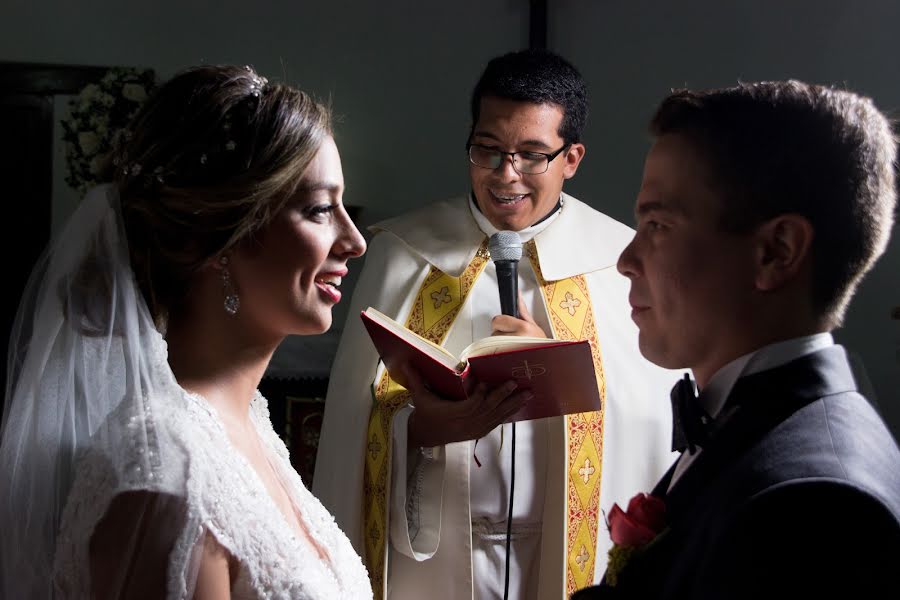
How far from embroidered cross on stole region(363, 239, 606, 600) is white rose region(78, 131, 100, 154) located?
278 centimetres

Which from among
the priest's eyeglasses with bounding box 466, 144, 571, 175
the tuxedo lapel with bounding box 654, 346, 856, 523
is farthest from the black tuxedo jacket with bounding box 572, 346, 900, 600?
the priest's eyeglasses with bounding box 466, 144, 571, 175

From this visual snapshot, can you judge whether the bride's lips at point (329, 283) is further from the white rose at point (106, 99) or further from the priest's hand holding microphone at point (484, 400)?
the white rose at point (106, 99)

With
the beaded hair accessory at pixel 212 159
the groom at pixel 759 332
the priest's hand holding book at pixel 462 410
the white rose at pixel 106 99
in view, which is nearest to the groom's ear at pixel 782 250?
the groom at pixel 759 332

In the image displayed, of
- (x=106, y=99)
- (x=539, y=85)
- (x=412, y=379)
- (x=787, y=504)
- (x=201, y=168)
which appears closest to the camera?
(x=787, y=504)

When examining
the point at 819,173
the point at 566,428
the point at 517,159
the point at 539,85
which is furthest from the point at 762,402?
the point at 539,85

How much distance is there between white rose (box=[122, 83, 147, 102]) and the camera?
525 centimetres

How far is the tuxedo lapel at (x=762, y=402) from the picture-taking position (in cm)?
144

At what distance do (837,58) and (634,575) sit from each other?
4.10 m

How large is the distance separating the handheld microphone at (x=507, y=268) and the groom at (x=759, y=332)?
1.19m

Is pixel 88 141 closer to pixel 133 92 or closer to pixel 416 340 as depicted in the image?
pixel 133 92

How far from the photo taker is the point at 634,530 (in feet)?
5.12

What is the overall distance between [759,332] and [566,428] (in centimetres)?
164

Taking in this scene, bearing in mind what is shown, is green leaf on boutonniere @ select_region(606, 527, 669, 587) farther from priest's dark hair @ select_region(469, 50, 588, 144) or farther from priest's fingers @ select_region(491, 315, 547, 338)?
priest's dark hair @ select_region(469, 50, 588, 144)

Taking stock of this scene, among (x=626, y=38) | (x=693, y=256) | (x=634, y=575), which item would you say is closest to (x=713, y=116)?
(x=693, y=256)
